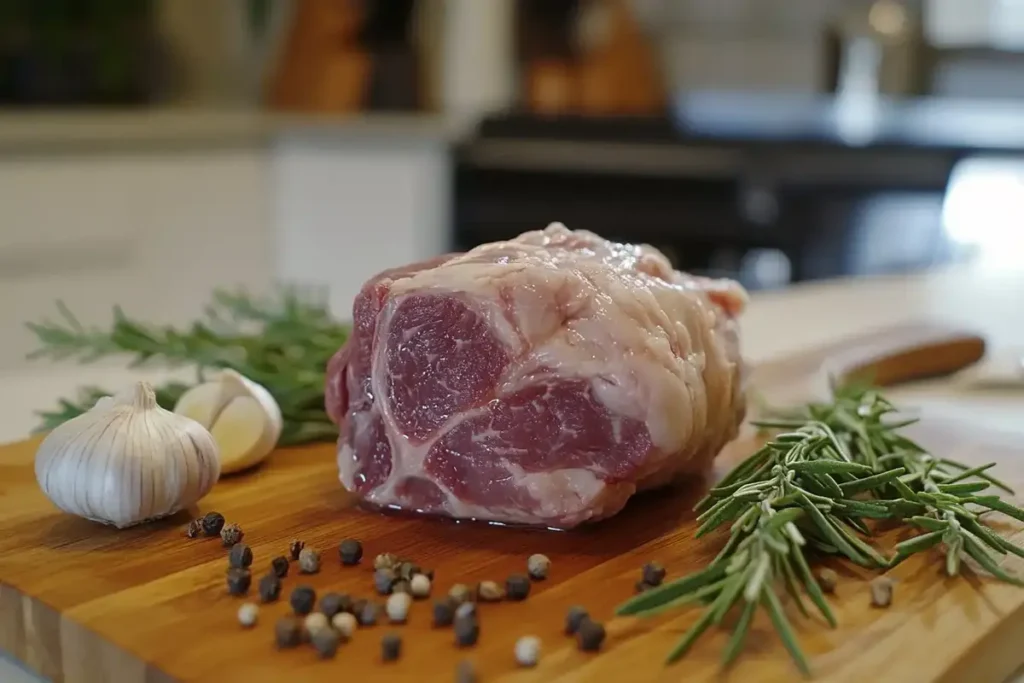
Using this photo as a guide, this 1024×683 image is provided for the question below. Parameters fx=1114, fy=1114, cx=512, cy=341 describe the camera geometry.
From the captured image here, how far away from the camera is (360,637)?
0.76 metres

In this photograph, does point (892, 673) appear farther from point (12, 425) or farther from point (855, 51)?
point (855, 51)

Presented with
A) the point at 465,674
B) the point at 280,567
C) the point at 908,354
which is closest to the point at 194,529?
the point at 280,567

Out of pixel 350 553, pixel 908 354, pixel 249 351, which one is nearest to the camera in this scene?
pixel 350 553

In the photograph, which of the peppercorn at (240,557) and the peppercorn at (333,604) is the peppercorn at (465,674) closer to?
the peppercorn at (333,604)

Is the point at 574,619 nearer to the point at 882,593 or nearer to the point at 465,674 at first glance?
the point at 465,674

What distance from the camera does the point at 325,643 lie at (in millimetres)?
722

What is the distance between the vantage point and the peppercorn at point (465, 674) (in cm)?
68

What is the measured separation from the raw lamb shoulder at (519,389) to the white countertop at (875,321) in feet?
1.93

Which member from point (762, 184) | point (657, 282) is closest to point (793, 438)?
point (657, 282)

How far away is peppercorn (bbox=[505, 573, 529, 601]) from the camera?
2.70ft

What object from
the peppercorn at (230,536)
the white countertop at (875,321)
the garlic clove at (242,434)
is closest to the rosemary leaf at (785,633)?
the peppercorn at (230,536)

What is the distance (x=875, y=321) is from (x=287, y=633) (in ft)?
5.24

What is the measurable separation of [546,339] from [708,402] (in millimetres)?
196

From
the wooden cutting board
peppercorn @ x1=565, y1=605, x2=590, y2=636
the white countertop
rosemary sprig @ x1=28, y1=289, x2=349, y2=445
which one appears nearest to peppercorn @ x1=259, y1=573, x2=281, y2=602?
the wooden cutting board
